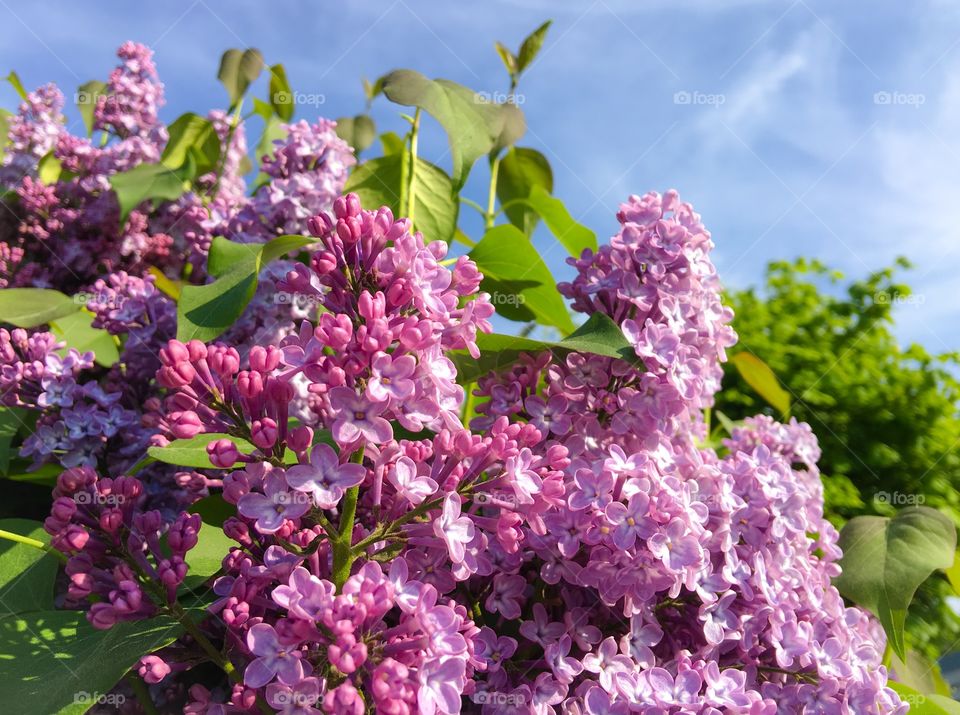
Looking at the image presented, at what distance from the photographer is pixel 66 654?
653mm

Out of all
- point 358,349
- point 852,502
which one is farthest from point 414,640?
point 852,502

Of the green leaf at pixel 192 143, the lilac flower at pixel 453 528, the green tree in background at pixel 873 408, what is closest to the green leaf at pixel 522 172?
the green leaf at pixel 192 143

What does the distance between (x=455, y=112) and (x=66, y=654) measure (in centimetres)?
75

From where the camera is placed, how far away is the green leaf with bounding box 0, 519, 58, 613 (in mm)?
805

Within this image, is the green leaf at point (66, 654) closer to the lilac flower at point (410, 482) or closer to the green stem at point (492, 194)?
the lilac flower at point (410, 482)

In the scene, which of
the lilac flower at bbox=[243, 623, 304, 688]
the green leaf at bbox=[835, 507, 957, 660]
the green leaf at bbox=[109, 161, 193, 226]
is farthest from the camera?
the green leaf at bbox=[109, 161, 193, 226]

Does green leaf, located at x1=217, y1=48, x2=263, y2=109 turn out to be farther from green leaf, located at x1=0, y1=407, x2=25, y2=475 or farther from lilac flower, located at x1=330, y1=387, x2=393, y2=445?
lilac flower, located at x1=330, y1=387, x2=393, y2=445

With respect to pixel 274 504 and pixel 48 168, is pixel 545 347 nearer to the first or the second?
pixel 274 504

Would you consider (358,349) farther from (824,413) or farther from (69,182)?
(824,413)

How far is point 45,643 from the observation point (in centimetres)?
68

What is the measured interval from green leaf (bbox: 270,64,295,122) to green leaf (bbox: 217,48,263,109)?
0.05 meters

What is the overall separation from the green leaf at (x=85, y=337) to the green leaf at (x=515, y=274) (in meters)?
0.52

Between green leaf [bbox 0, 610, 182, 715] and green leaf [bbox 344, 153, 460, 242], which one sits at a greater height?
green leaf [bbox 344, 153, 460, 242]

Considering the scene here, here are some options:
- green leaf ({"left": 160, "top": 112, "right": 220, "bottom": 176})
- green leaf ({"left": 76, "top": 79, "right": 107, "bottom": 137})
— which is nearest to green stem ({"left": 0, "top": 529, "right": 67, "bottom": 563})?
green leaf ({"left": 160, "top": 112, "right": 220, "bottom": 176})
